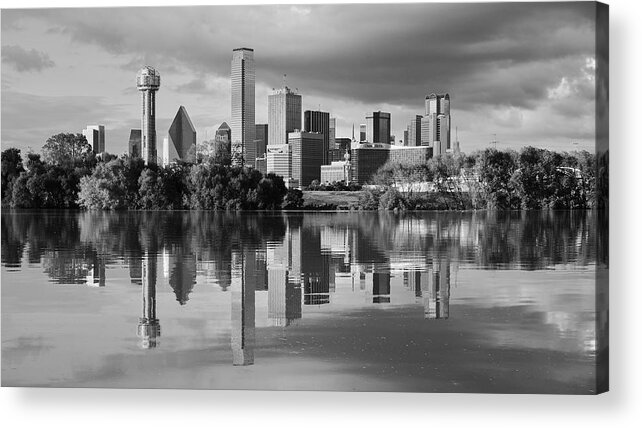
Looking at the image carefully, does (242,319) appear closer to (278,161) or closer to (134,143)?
(278,161)

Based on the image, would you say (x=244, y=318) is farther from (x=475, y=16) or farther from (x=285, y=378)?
(x=475, y=16)

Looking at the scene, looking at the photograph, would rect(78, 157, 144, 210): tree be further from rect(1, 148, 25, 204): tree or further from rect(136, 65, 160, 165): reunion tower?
rect(1, 148, 25, 204): tree

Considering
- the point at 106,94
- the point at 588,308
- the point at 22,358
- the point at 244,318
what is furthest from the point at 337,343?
the point at 106,94

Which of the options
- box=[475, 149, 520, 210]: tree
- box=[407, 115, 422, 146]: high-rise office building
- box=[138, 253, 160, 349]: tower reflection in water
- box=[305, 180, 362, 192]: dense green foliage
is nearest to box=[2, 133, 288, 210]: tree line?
box=[305, 180, 362, 192]: dense green foliage

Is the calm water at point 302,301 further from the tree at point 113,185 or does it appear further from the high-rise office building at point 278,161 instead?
the high-rise office building at point 278,161

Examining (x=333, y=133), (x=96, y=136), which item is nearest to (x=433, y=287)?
(x=333, y=133)

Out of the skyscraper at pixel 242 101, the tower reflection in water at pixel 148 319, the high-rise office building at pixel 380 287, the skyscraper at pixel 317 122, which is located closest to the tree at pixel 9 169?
the tower reflection in water at pixel 148 319
